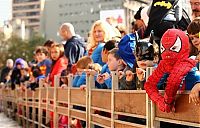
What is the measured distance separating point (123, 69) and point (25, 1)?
136 metres

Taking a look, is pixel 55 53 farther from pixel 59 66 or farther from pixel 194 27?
pixel 194 27

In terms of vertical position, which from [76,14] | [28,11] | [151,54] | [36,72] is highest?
[28,11]

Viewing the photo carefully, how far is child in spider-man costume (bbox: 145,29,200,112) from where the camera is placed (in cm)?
354

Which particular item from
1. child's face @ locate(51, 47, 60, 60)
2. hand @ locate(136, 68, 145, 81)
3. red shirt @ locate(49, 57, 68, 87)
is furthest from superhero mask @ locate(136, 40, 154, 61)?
child's face @ locate(51, 47, 60, 60)

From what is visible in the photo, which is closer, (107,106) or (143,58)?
(143,58)

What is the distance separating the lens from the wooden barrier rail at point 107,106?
3672 mm

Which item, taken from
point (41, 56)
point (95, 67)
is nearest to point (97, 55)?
point (95, 67)

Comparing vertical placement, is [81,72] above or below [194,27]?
below

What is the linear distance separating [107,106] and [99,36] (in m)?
1.73

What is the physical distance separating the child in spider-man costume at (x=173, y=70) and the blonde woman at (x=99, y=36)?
10.2 feet

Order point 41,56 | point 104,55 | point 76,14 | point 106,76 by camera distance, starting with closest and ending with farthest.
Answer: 1. point 106,76
2. point 104,55
3. point 41,56
4. point 76,14

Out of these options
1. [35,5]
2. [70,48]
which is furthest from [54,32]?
[70,48]

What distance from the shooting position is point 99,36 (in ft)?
23.4

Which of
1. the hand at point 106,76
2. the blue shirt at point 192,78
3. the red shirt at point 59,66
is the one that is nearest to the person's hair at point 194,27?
the blue shirt at point 192,78
